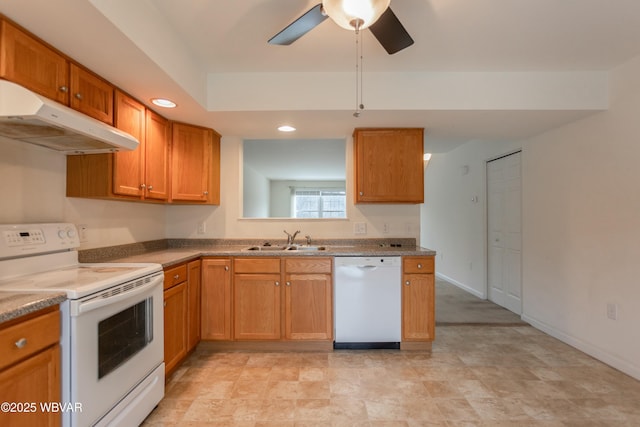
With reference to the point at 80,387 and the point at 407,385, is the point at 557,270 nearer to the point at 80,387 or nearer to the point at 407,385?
the point at 407,385

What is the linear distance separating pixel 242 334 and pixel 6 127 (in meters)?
2.09

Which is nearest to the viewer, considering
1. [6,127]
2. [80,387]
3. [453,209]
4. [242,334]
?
[80,387]

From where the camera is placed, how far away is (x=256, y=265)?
2.67 metres

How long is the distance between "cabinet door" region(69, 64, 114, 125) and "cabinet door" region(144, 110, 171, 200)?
43 cm

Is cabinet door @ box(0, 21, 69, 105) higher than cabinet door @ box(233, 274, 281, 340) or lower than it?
higher

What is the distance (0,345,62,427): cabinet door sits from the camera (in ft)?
3.42

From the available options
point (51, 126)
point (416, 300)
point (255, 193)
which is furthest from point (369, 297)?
point (255, 193)

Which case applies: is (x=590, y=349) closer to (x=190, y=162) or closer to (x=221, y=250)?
(x=221, y=250)

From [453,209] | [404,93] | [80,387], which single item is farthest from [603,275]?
[80,387]

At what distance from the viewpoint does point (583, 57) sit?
2.23m

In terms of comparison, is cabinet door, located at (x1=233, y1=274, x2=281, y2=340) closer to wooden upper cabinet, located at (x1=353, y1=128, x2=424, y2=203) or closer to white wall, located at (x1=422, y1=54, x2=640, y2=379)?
wooden upper cabinet, located at (x1=353, y1=128, x2=424, y2=203)

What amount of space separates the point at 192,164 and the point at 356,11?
6.78ft

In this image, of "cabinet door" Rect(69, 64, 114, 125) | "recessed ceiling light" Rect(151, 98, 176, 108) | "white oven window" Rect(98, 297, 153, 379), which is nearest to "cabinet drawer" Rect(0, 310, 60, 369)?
"white oven window" Rect(98, 297, 153, 379)

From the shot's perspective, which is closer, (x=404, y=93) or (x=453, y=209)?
(x=404, y=93)
